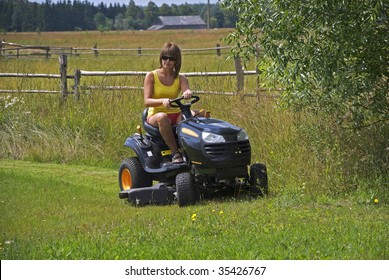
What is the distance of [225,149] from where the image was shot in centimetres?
1030

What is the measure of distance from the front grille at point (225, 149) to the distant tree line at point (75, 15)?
1.82 meters

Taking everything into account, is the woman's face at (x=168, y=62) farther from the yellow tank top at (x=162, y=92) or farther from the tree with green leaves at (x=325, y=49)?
the tree with green leaves at (x=325, y=49)

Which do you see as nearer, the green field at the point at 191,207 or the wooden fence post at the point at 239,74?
the green field at the point at 191,207

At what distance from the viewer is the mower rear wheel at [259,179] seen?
10711 mm

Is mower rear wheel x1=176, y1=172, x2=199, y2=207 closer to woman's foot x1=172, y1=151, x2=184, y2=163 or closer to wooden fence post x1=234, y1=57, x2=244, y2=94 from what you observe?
woman's foot x1=172, y1=151, x2=184, y2=163

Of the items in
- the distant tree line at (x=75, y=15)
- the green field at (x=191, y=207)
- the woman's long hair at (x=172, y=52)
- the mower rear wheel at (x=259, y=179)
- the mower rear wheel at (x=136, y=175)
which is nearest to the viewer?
the green field at (x=191, y=207)

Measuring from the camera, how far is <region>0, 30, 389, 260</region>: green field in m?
7.75

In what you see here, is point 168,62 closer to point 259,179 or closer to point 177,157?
point 177,157

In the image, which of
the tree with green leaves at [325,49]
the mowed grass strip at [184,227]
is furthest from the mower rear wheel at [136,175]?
the tree with green leaves at [325,49]

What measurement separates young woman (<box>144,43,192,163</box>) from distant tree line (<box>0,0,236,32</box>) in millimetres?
909

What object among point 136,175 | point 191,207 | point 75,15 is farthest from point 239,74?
point 75,15

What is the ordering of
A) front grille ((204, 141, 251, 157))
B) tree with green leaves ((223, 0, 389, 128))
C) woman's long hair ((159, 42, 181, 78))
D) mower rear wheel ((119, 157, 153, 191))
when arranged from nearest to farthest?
tree with green leaves ((223, 0, 389, 128)) → front grille ((204, 141, 251, 157)) → woman's long hair ((159, 42, 181, 78)) → mower rear wheel ((119, 157, 153, 191))

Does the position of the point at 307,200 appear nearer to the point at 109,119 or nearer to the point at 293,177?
the point at 293,177

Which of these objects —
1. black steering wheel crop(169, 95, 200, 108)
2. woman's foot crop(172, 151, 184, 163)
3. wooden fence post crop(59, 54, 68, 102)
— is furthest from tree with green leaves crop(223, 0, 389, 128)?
wooden fence post crop(59, 54, 68, 102)
